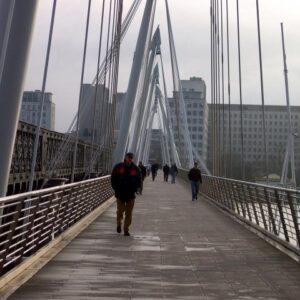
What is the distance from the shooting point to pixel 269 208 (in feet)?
37.3

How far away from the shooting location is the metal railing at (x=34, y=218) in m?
6.73

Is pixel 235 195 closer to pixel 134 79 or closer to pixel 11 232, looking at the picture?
pixel 134 79

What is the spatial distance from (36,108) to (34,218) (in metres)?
11.1

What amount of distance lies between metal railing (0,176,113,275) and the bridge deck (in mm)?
355

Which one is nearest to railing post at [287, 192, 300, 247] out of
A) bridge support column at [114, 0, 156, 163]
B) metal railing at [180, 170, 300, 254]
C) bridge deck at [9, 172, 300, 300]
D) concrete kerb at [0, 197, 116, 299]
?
metal railing at [180, 170, 300, 254]

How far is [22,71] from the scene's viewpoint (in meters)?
8.57

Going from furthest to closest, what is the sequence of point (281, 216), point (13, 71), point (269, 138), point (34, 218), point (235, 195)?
point (269, 138), point (235, 195), point (281, 216), point (13, 71), point (34, 218)

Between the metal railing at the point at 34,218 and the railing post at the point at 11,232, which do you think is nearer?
the railing post at the point at 11,232

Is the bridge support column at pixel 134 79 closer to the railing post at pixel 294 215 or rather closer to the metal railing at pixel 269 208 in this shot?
the metal railing at pixel 269 208

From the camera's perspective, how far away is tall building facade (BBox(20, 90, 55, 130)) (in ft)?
62.2

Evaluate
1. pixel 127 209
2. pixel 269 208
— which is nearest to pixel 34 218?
pixel 127 209

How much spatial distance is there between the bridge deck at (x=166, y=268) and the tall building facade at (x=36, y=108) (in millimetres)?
7214

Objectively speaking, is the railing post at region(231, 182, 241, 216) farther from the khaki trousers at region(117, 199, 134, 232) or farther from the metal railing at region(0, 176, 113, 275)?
the khaki trousers at region(117, 199, 134, 232)

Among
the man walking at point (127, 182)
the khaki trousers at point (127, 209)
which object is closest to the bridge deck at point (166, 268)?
the khaki trousers at point (127, 209)
